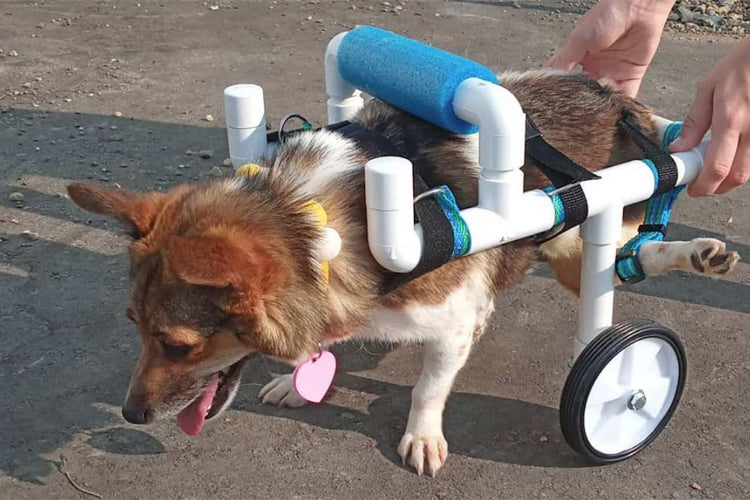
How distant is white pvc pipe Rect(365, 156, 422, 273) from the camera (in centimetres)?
227

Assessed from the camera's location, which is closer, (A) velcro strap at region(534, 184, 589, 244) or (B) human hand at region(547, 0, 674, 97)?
(A) velcro strap at region(534, 184, 589, 244)

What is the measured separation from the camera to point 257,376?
359 cm

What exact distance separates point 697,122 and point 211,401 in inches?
78.4

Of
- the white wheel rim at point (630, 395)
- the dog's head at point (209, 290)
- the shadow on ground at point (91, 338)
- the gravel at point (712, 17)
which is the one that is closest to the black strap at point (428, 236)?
the dog's head at point (209, 290)

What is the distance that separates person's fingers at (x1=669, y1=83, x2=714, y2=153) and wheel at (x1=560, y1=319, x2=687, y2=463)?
673 millimetres

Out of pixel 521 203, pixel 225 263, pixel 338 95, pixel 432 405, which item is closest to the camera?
pixel 225 263

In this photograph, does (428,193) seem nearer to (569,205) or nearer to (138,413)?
(569,205)

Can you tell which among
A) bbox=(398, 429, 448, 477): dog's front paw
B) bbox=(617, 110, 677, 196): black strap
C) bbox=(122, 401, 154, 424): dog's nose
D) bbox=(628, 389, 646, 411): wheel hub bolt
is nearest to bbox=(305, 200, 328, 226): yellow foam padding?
bbox=(122, 401, 154, 424): dog's nose

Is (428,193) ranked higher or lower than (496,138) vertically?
lower

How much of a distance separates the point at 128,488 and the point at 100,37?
5752 millimetres

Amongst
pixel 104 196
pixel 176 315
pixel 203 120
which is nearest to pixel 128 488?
pixel 176 315

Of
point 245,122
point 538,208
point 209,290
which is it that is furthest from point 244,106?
point 538,208

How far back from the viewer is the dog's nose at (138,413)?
2699 millimetres

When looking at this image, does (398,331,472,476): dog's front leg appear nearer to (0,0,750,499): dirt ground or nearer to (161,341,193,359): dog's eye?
(0,0,750,499): dirt ground
